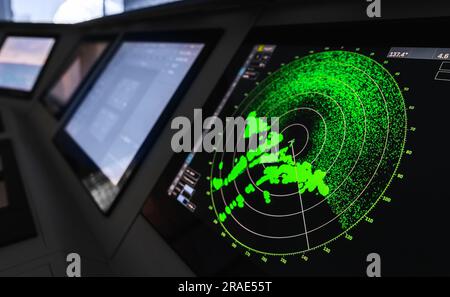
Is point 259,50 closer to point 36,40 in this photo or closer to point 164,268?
point 164,268

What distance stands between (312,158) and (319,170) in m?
0.03

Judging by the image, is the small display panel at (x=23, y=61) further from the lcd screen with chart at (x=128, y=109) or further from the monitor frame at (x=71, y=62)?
the lcd screen with chart at (x=128, y=109)

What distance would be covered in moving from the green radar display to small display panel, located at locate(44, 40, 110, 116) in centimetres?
115

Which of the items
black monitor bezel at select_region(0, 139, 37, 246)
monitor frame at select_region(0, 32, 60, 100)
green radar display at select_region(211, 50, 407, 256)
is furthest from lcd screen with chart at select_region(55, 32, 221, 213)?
monitor frame at select_region(0, 32, 60, 100)

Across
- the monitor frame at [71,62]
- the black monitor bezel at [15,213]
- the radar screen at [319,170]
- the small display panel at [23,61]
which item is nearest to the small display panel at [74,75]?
the monitor frame at [71,62]

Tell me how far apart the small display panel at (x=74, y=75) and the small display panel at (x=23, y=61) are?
423 mm

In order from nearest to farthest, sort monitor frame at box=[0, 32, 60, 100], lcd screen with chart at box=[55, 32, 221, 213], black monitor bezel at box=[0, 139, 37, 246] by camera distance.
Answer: black monitor bezel at box=[0, 139, 37, 246]
lcd screen with chart at box=[55, 32, 221, 213]
monitor frame at box=[0, 32, 60, 100]

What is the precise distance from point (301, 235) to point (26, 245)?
68 cm

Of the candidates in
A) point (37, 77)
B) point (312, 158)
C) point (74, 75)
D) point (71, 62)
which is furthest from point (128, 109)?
point (37, 77)

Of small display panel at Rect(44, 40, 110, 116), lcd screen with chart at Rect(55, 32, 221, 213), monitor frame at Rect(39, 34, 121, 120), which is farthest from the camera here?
small display panel at Rect(44, 40, 110, 116)

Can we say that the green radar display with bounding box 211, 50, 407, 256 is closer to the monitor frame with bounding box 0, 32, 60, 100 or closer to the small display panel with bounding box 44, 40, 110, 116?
the small display panel with bounding box 44, 40, 110, 116

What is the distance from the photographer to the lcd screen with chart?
38.3 inches

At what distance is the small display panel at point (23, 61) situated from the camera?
7.31 feet
